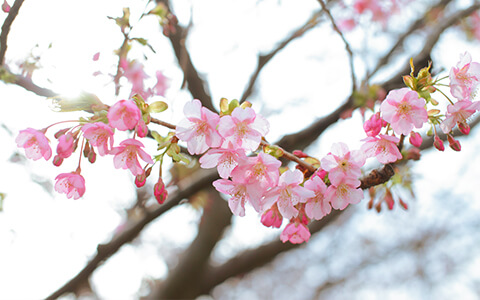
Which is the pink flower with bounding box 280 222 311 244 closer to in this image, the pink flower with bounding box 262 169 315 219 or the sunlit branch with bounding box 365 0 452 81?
the pink flower with bounding box 262 169 315 219

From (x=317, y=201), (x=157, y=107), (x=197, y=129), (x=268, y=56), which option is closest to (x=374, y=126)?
(x=317, y=201)

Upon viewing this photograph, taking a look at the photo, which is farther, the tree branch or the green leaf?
the tree branch

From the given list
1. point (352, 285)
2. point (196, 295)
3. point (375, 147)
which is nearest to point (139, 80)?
point (375, 147)

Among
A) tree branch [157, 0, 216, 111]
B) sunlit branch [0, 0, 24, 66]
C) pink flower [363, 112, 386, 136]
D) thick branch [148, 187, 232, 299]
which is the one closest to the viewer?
pink flower [363, 112, 386, 136]

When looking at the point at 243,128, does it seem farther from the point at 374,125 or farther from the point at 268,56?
the point at 268,56

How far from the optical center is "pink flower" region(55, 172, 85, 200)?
1.14 m

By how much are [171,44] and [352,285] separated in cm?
751

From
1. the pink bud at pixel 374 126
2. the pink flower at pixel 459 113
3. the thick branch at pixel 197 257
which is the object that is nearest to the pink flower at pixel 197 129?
the pink bud at pixel 374 126

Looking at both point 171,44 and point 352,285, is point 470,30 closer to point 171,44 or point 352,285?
point 171,44

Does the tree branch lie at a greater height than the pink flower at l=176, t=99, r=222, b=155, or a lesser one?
lesser

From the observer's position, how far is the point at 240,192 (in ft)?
3.41

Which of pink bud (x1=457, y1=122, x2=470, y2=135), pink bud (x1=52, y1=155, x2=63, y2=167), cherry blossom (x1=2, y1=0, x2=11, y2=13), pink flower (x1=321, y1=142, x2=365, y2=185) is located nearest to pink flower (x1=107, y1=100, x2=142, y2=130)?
pink bud (x1=52, y1=155, x2=63, y2=167)

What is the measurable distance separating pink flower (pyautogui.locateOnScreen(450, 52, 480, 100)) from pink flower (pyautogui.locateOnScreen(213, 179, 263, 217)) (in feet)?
1.90

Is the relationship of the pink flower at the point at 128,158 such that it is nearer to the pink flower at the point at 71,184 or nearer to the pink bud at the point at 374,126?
the pink flower at the point at 71,184
